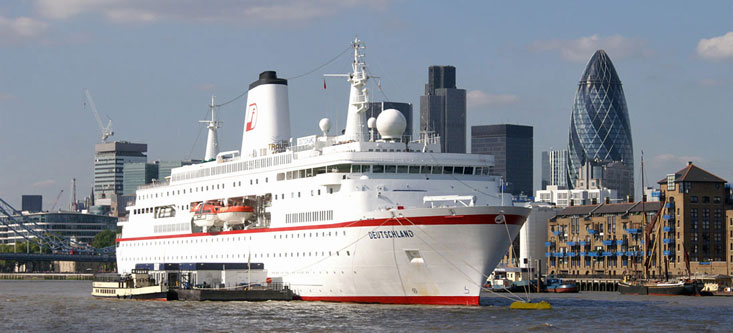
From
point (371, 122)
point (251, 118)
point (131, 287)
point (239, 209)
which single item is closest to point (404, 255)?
point (371, 122)

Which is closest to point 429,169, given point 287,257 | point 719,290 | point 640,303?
point 287,257

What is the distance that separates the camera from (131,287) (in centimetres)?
7344

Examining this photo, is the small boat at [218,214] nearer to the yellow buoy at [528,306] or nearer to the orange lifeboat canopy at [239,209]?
the orange lifeboat canopy at [239,209]

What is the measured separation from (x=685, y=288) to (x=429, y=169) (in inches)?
1545

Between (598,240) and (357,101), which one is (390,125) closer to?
(357,101)

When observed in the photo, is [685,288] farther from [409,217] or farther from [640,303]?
[409,217]

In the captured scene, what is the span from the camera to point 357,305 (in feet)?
196

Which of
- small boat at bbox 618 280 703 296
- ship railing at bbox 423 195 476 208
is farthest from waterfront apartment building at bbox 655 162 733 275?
ship railing at bbox 423 195 476 208

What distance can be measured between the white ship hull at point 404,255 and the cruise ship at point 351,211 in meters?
0.06

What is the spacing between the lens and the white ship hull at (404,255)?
56781mm

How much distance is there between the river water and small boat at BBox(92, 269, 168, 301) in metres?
2.09

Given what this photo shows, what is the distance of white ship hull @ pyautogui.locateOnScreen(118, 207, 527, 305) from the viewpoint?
5678 cm

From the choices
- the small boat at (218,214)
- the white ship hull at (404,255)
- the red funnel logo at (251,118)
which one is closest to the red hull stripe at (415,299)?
the white ship hull at (404,255)

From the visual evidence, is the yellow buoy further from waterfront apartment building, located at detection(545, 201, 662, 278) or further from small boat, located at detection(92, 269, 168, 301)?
waterfront apartment building, located at detection(545, 201, 662, 278)
